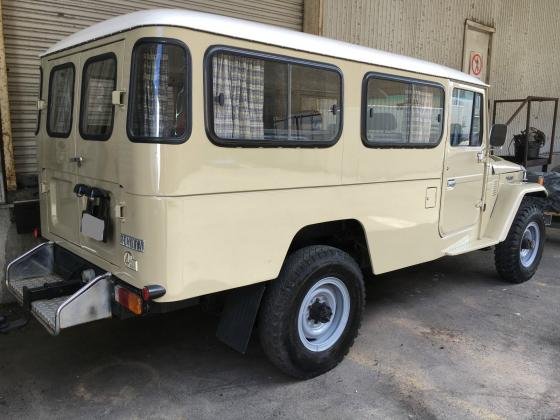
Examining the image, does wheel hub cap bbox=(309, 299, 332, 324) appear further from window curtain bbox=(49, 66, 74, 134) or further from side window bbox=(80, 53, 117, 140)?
window curtain bbox=(49, 66, 74, 134)

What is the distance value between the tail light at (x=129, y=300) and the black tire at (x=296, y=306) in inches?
32.4

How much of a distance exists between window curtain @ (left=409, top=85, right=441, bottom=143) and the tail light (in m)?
2.50

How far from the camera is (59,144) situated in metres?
3.55

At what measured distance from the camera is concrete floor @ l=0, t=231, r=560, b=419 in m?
3.17

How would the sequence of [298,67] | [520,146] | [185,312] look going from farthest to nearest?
[520,146]
[185,312]
[298,67]

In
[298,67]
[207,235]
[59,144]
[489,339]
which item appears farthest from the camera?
[489,339]

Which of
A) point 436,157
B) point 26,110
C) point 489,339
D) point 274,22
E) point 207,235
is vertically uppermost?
point 274,22

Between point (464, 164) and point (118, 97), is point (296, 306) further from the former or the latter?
point (464, 164)

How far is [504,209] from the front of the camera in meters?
5.18

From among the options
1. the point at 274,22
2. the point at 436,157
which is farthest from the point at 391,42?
the point at 436,157

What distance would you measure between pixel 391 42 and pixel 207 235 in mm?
7318

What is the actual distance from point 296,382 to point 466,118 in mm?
2952

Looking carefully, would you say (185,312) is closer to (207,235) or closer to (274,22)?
(207,235)

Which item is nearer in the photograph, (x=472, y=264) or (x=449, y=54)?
(x=472, y=264)
